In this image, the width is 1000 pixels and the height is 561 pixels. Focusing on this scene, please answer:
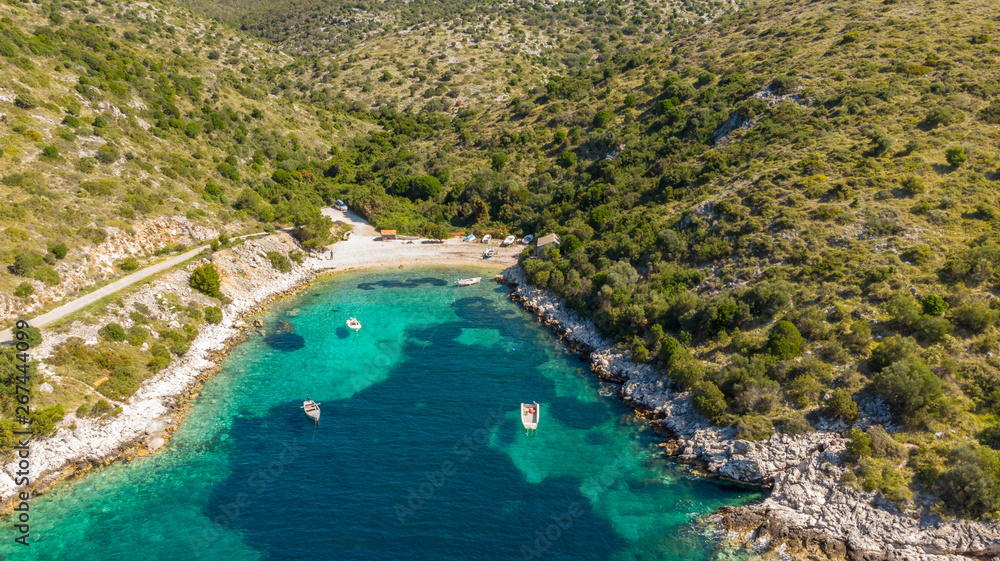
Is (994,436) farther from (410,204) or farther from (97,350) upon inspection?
(410,204)

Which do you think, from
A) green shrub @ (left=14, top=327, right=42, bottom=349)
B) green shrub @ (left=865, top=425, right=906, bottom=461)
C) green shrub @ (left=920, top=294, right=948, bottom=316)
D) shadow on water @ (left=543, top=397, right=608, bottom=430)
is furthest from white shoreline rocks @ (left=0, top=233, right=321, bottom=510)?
green shrub @ (left=920, top=294, right=948, bottom=316)

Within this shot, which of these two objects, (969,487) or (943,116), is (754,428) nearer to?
(969,487)

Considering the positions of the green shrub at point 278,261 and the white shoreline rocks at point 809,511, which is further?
the green shrub at point 278,261

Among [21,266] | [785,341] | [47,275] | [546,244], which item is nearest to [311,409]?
[47,275]

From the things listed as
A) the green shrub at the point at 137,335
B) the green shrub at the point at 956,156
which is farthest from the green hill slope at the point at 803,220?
the green shrub at the point at 137,335

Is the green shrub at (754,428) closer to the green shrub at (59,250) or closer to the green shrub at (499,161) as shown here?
the green shrub at (59,250)
